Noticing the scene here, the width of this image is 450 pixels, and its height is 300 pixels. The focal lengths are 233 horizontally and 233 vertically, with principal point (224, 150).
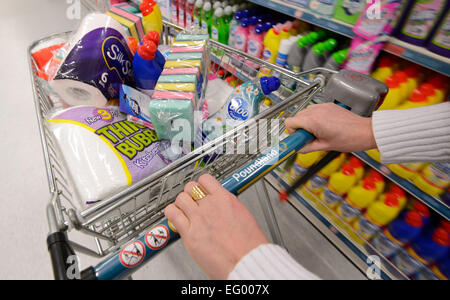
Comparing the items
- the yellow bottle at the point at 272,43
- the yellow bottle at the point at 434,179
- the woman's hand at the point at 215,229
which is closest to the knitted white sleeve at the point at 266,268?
the woman's hand at the point at 215,229

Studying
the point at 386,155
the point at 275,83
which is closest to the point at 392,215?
the point at 386,155

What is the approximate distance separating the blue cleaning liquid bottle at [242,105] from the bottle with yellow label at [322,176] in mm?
621

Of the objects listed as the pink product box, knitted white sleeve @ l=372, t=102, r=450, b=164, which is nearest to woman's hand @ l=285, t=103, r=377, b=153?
knitted white sleeve @ l=372, t=102, r=450, b=164

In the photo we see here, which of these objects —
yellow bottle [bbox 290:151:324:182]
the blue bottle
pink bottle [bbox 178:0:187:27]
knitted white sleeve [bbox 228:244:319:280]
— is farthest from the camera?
pink bottle [bbox 178:0:187:27]

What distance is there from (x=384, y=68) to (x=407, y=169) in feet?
1.30

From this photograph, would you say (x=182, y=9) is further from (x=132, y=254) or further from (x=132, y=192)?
(x=132, y=254)

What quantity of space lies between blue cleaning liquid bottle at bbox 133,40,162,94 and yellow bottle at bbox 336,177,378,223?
0.99m

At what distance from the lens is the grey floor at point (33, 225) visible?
108 cm

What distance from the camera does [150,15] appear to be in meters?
0.90

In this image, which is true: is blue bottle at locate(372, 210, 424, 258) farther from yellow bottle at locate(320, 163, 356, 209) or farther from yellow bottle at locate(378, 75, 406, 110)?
yellow bottle at locate(378, 75, 406, 110)

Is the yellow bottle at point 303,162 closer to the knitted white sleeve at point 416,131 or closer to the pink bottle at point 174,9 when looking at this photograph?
the knitted white sleeve at point 416,131

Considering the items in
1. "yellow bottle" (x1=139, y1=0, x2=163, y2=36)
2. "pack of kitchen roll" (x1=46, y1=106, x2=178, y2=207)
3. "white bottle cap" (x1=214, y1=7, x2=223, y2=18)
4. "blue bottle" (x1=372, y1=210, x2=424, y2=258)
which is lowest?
"blue bottle" (x1=372, y1=210, x2=424, y2=258)

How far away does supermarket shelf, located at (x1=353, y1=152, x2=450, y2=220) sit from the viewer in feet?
2.74

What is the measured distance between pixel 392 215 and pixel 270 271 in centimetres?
90
